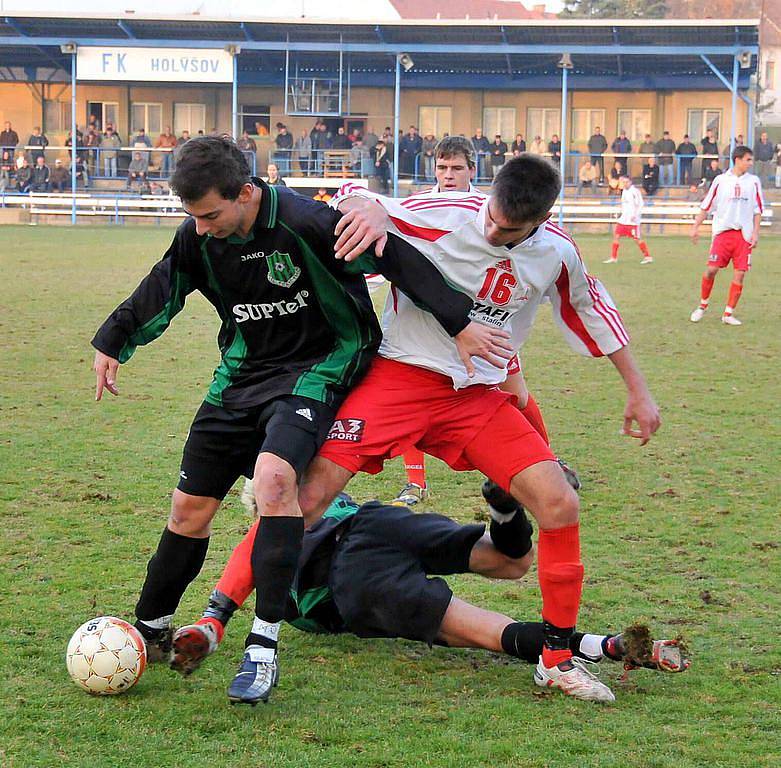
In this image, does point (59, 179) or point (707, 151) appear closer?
point (707, 151)

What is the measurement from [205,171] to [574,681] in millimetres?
1969

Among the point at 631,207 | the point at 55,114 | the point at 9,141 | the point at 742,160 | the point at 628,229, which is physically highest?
the point at 55,114

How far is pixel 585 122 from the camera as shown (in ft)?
134

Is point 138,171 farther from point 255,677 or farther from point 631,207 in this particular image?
point 255,677

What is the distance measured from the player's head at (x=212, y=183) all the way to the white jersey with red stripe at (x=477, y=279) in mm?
462

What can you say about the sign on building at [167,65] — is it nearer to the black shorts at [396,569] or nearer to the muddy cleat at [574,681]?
the black shorts at [396,569]

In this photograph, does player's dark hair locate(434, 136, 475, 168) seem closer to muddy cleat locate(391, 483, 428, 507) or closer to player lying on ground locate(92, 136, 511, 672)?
muddy cleat locate(391, 483, 428, 507)

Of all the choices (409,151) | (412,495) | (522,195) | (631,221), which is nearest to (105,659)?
(522,195)

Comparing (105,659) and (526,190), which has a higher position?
(526,190)

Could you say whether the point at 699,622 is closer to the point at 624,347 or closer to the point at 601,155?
the point at 624,347

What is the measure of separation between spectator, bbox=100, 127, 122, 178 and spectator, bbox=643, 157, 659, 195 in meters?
16.7

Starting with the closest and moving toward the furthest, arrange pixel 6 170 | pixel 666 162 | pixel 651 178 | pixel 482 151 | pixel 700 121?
pixel 651 178 < pixel 482 151 < pixel 666 162 < pixel 6 170 < pixel 700 121

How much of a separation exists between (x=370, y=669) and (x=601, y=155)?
3320 centimetres

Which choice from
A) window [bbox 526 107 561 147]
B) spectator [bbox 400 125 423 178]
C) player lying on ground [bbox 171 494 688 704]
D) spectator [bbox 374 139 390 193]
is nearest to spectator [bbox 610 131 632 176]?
window [bbox 526 107 561 147]
